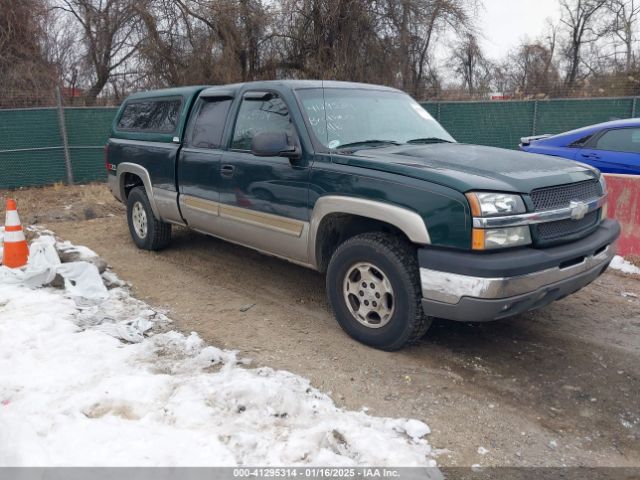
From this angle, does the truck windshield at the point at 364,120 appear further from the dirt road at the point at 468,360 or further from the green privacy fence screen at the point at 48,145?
the green privacy fence screen at the point at 48,145

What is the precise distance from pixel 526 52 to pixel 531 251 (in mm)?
39130

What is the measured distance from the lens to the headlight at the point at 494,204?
10.9 feet

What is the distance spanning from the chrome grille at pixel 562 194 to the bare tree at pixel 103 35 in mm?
17249

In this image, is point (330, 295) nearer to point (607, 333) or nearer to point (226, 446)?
point (226, 446)

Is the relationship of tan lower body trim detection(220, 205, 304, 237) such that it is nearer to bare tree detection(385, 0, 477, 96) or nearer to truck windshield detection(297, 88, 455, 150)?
truck windshield detection(297, 88, 455, 150)

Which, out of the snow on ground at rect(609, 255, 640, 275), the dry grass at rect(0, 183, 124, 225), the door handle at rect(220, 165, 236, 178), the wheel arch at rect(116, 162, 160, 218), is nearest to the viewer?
the door handle at rect(220, 165, 236, 178)

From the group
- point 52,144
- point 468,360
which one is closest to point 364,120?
point 468,360

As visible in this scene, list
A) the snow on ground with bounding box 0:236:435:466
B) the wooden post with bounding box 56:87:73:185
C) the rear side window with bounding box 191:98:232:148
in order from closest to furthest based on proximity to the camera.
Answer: the snow on ground with bounding box 0:236:435:466
the rear side window with bounding box 191:98:232:148
the wooden post with bounding box 56:87:73:185

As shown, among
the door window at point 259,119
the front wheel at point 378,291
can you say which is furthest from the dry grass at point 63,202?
the front wheel at point 378,291

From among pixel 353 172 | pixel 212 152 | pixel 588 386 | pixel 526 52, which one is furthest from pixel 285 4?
pixel 526 52

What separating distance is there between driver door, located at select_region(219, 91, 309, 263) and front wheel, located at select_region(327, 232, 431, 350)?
1.64 ft

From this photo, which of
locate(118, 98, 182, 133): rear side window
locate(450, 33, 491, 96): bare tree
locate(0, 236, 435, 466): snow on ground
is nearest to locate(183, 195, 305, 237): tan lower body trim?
locate(118, 98, 182, 133): rear side window

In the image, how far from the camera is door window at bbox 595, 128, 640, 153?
7590 mm

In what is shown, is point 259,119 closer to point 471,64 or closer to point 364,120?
point 364,120
